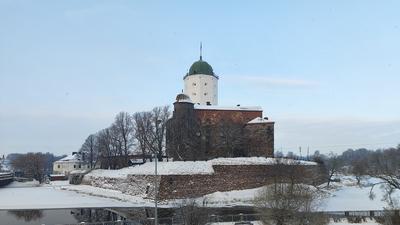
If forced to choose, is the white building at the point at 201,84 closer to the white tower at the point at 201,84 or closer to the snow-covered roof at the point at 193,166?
the white tower at the point at 201,84

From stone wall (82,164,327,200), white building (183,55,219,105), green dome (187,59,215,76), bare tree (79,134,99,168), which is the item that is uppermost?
green dome (187,59,215,76)

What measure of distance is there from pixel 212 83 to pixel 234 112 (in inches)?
549

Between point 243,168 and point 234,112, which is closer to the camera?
point 243,168

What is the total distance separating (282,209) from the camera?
25.1 m

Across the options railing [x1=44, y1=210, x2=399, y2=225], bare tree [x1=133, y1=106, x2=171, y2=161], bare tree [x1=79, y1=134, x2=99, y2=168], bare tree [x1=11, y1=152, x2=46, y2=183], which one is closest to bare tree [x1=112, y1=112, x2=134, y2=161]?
bare tree [x1=133, y1=106, x2=171, y2=161]

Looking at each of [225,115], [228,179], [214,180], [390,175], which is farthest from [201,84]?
[390,175]

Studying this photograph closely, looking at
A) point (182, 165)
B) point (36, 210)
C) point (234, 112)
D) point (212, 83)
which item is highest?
point (212, 83)

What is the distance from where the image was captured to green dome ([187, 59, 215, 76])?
302 feet

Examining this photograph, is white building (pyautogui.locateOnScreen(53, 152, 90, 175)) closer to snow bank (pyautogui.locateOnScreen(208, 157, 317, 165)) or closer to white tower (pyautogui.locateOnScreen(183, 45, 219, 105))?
white tower (pyautogui.locateOnScreen(183, 45, 219, 105))

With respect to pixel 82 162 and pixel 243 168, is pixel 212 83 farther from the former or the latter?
pixel 82 162

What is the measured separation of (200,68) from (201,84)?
10.8 ft

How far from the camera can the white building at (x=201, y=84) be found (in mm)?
91188

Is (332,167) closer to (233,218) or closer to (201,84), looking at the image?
(201,84)

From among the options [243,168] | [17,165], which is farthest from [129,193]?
[17,165]
